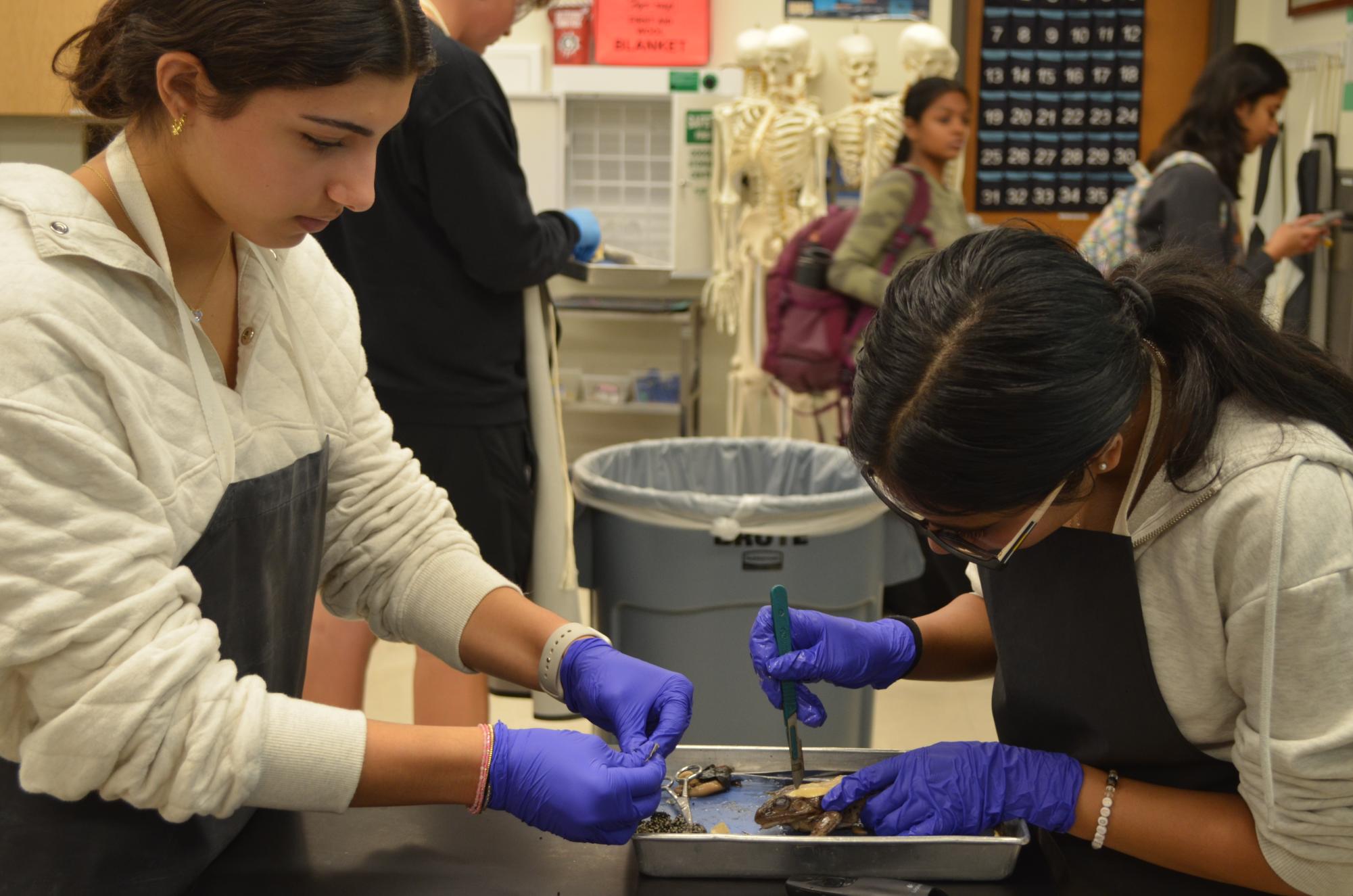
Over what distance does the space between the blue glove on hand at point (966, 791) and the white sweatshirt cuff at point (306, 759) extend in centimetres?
49

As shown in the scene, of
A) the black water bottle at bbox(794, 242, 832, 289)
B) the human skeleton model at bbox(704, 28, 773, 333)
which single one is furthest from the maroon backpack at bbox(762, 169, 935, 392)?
the human skeleton model at bbox(704, 28, 773, 333)

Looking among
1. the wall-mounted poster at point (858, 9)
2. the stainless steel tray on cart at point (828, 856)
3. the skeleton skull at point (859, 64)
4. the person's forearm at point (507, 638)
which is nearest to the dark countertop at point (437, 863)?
the stainless steel tray on cart at point (828, 856)

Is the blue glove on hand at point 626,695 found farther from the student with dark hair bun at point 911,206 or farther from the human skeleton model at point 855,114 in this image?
the human skeleton model at point 855,114

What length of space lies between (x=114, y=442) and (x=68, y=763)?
28cm

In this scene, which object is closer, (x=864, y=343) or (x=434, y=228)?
(x=864, y=343)

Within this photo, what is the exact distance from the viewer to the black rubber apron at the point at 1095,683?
1.22 metres

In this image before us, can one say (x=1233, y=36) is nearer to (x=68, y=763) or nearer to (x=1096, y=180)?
(x=1096, y=180)

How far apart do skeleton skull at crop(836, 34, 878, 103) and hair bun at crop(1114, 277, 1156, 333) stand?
357cm

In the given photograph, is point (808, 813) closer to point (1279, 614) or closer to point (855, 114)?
point (1279, 614)

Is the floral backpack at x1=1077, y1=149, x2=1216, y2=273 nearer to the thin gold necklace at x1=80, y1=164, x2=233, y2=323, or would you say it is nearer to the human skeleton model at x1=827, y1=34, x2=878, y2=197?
the human skeleton model at x1=827, y1=34, x2=878, y2=197

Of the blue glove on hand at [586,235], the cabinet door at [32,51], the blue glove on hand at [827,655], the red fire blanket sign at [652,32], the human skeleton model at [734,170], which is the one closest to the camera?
the blue glove on hand at [827,655]

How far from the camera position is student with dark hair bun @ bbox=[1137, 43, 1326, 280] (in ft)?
10.7

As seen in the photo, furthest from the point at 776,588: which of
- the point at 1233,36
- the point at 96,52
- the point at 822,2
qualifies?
the point at 1233,36

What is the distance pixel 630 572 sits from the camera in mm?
2449
